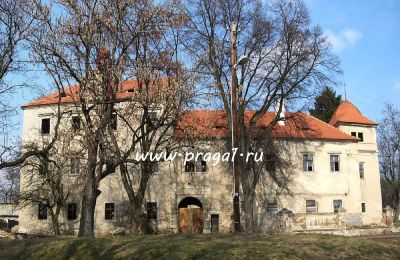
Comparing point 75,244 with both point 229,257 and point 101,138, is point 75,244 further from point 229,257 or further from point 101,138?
point 101,138

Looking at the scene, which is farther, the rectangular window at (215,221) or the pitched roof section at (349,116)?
the pitched roof section at (349,116)

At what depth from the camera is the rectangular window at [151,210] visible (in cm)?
4257

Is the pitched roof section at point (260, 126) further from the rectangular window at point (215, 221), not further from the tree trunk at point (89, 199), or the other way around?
the rectangular window at point (215, 221)

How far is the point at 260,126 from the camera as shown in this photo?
4266 centimetres

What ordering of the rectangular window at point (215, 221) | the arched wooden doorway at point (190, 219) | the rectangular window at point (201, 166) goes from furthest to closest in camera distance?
1. the rectangular window at point (201, 166)
2. the rectangular window at point (215, 221)
3. the arched wooden doorway at point (190, 219)

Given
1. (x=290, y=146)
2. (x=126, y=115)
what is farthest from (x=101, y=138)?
(x=290, y=146)

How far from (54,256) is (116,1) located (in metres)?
13.6

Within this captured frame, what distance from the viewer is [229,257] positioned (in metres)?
8.32

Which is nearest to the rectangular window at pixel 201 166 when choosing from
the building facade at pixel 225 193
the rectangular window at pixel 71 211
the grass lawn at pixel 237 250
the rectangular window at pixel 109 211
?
the building facade at pixel 225 193

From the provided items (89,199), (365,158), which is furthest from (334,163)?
(89,199)

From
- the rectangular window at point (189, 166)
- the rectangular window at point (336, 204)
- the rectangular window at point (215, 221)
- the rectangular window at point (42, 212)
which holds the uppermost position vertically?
the rectangular window at point (189, 166)

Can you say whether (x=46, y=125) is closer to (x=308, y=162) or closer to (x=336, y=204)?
(x=308, y=162)

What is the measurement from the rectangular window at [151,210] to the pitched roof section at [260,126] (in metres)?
8.91

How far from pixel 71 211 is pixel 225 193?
13.8 meters
